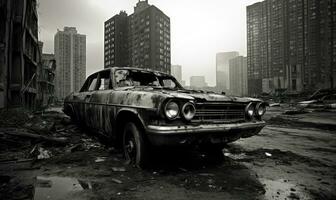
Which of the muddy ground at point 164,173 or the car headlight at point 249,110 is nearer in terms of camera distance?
the muddy ground at point 164,173

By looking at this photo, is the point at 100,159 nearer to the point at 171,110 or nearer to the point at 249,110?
the point at 171,110

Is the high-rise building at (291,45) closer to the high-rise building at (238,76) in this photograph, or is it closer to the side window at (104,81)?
the high-rise building at (238,76)

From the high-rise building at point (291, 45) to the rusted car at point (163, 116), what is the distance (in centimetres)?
5328

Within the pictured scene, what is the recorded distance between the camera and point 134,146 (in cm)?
272

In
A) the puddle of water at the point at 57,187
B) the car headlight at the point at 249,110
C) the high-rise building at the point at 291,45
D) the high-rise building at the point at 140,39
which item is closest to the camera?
the puddle of water at the point at 57,187

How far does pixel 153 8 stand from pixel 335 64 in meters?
54.8

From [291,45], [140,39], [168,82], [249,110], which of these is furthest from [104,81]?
[291,45]

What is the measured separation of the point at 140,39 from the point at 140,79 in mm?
72407

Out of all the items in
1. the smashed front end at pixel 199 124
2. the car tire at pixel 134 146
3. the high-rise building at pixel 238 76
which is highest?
the high-rise building at pixel 238 76

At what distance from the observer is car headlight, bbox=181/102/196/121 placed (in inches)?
90.4

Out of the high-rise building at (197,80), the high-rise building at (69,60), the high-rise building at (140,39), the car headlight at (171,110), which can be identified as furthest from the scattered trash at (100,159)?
the high-rise building at (197,80)

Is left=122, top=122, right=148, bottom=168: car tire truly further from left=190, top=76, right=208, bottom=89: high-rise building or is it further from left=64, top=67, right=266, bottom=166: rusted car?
left=190, top=76, right=208, bottom=89: high-rise building

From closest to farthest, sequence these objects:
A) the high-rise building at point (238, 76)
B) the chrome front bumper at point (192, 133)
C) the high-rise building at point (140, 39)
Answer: the chrome front bumper at point (192, 133) < the high-rise building at point (140, 39) < the high-rise building at point (238, 76)

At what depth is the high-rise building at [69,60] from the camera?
78250mm
